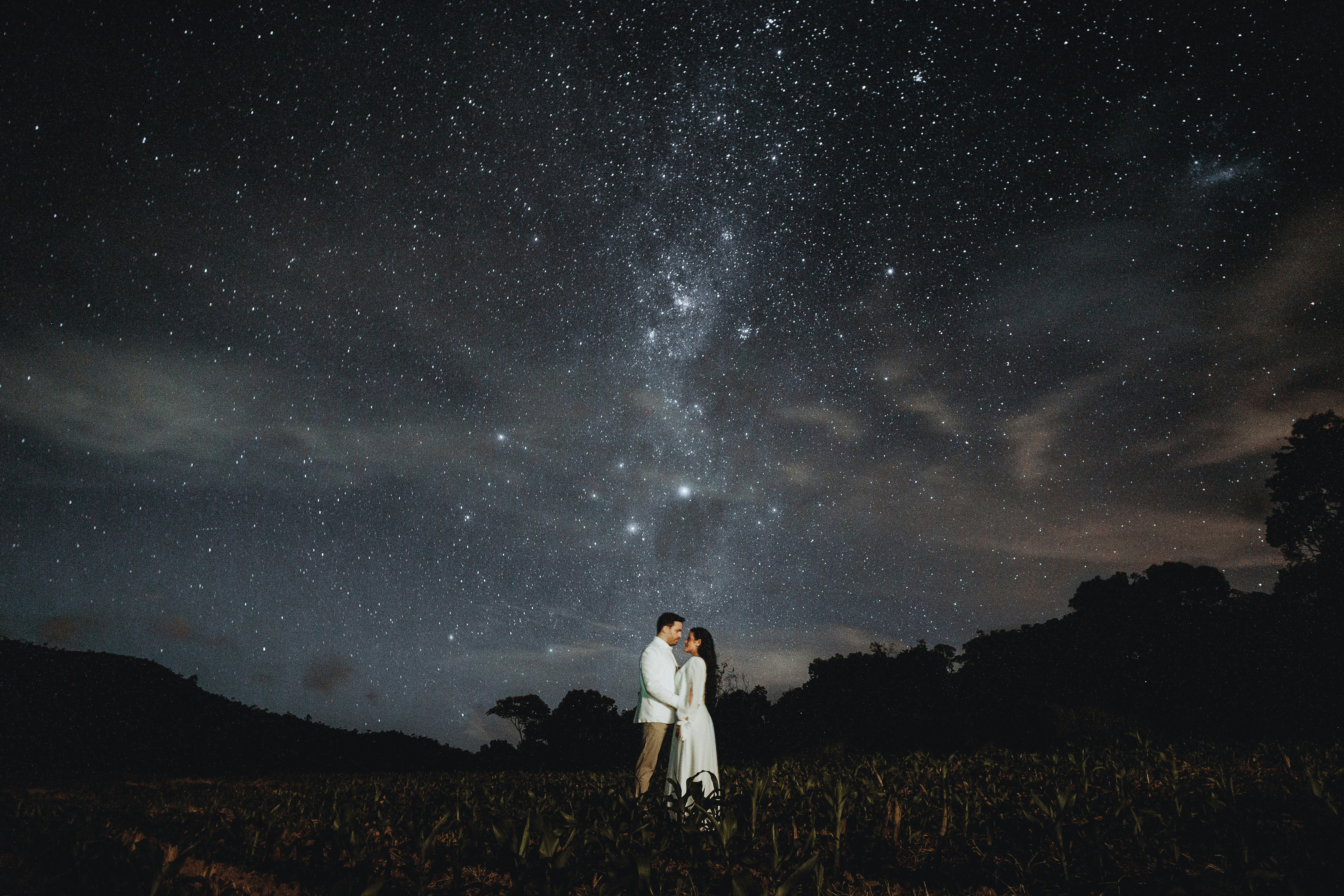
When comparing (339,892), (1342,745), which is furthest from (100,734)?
(1342,745)

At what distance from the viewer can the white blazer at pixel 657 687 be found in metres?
5.96

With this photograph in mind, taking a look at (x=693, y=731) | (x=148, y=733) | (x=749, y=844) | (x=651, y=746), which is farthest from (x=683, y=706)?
(x=148, y=733)

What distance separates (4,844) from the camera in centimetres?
452

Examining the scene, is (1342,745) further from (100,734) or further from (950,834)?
(100,734)

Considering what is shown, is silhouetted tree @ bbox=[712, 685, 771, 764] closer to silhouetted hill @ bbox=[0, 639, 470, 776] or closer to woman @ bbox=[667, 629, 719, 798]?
silhouetted hill @ bbox=[0, 639, 470, 776]

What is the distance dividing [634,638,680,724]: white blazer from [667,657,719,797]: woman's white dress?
92 millimetres

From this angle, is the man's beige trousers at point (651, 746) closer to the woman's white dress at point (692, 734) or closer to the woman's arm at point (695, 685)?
the woman's white dress at point (692, 734)

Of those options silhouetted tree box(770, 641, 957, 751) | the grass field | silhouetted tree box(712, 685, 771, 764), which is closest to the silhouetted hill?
silhouetted tree box(712, 685, 771, 764)

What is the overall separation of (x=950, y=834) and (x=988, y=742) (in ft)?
37.3

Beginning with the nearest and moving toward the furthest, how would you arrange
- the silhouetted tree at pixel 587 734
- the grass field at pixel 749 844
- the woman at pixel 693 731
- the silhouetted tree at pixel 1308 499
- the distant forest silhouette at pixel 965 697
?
the grass field at pixel 749 844 → the woman at pixel 693 731 → the distant forest silhouette at pixel 965 697 → the silhouetted tree at pixel 1308 499 → the silhouetted tree at pixel 587 734

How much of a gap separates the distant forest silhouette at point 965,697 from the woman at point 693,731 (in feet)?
35.8

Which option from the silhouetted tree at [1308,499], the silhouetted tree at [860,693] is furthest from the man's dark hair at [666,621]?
the silhouetted tree at [1308,499]

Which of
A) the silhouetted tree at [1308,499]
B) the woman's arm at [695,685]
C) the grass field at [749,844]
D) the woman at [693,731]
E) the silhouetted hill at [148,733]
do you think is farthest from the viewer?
the silhouetted hill at [148,733]

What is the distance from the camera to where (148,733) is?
25.2 metres
